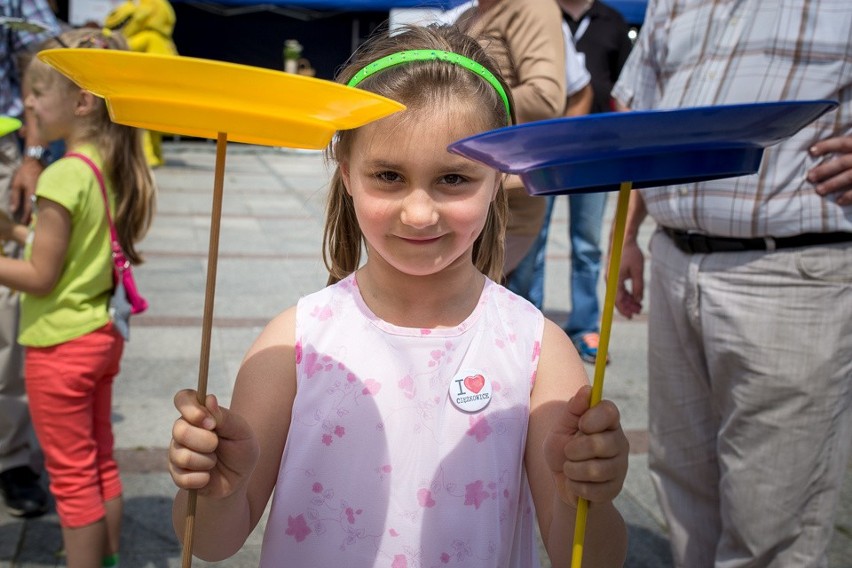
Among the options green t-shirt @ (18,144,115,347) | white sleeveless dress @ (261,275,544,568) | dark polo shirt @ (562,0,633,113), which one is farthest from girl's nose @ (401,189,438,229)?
dark polo shirt @ (562,0,633,113)

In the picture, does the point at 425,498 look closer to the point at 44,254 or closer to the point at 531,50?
the point at 44,254

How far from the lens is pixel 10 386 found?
341cm

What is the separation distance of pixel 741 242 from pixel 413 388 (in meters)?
1.13

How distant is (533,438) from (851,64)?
1225 millimetres

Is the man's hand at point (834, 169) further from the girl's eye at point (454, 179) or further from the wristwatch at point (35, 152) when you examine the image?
the wristwatch at point (35, 152)

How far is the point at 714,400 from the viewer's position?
2572mm

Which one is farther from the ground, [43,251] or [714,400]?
[43,251]

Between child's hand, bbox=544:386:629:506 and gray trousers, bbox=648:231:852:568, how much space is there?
1185 mm

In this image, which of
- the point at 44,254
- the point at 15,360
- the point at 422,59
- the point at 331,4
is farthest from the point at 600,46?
the point at 331,4

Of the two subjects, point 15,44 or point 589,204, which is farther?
point 589,204

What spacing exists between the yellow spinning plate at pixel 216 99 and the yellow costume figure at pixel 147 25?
10.8 meters

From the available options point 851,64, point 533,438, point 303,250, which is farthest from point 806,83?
point 303,250

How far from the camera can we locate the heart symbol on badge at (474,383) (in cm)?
165

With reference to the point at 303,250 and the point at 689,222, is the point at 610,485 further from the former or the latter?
the point at 303,250
